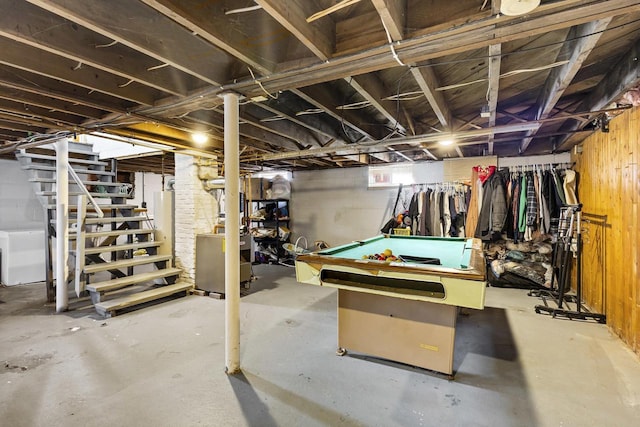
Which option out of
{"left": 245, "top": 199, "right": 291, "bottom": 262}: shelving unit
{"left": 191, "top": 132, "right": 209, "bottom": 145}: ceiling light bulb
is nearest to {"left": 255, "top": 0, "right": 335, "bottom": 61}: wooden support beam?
{"left": 191, "top": 132, "right": 209, "bottom": 145}: ceiling light bulb

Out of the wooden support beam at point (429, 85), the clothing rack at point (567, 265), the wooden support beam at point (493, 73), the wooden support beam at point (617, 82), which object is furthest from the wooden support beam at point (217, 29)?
the clothing rack at point (567, 265)

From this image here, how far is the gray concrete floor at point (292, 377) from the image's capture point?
1.91m

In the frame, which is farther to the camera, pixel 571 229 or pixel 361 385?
pixel 571 229

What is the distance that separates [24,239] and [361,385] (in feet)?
20.6

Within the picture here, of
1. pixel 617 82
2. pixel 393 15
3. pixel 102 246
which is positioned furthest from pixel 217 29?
pixel 102 246

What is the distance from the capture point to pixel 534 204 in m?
4.57

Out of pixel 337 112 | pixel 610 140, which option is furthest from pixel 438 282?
pixel 610 140

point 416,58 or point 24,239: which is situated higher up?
point 416,58

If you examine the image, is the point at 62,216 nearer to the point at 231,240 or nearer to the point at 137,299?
the point at 137,299

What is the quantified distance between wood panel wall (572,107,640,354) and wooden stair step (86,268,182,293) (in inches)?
221

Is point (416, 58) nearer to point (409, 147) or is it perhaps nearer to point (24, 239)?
point (409, 147)

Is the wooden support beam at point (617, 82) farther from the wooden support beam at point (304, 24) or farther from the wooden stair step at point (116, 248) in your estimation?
the wooden stair step at point (116, 248)

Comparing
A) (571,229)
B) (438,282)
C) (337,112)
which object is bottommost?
(438,282)

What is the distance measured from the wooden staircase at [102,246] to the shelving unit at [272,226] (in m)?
2.30
